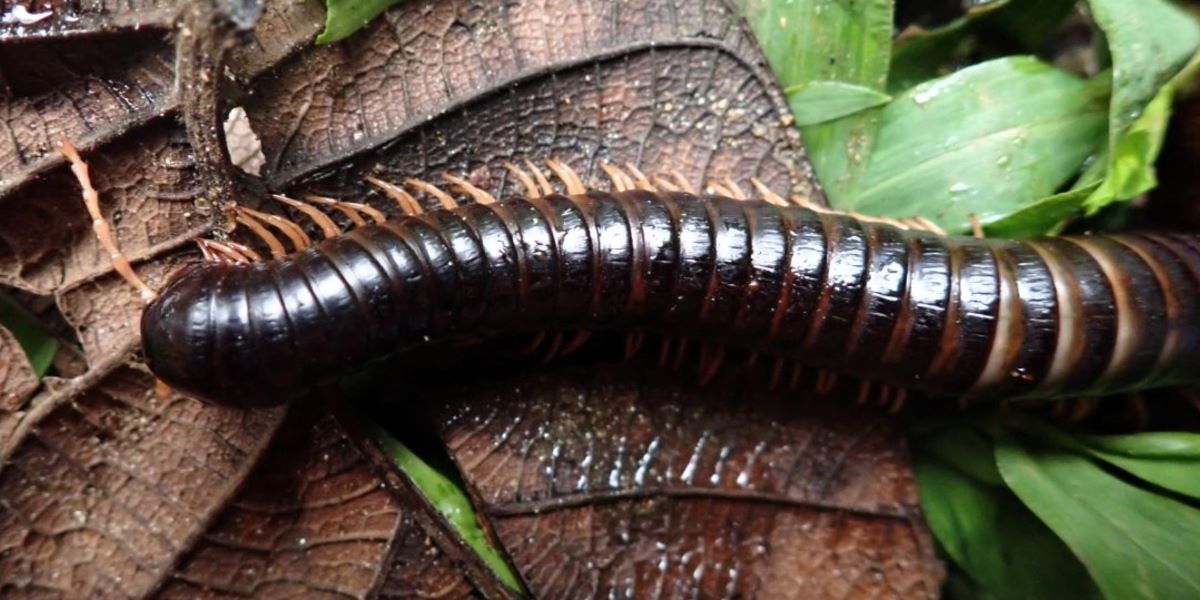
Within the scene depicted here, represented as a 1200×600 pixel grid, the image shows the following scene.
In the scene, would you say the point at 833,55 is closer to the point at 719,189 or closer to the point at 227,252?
the point at 719,189

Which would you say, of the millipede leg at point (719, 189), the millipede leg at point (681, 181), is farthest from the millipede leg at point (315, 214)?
the millipede leg at point (719, 189)

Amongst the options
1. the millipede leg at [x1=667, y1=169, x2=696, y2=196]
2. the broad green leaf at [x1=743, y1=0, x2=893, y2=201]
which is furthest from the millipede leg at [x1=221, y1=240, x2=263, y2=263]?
the broad green leaf at [x1=743, y1=0, x2=893, y2=201]

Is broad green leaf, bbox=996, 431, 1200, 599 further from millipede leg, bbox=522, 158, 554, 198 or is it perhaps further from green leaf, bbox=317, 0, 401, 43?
green leaf, bbox=317, 0, 401, 43

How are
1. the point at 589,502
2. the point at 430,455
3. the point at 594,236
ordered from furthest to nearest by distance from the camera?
the point at 430,455
the point at 589,502
the point at 594,236

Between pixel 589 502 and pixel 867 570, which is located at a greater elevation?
pixel 589 502

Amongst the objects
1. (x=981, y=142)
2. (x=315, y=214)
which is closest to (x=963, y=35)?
(x=981, y=142)

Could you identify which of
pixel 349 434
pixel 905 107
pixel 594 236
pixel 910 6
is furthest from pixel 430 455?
pixel 910 6

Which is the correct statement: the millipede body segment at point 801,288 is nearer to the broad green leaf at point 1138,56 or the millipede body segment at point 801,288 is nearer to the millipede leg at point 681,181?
the millipede leg at point 681,181

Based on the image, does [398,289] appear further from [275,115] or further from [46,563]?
[46,563]
